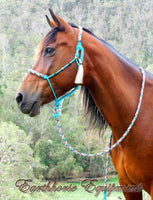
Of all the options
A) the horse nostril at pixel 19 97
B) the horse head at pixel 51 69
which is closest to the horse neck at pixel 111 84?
the horse head at pixel 51 69

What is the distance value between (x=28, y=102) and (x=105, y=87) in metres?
0.64

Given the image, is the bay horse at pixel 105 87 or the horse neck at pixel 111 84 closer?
the bay horse at pixel 105 87

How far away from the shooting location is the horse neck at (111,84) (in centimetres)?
211

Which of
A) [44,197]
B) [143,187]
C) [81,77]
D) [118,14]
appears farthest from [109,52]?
[118,14]

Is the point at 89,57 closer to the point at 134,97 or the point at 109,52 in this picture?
the point at 109,52

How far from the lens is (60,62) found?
2008mm

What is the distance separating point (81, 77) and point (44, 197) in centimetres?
1184

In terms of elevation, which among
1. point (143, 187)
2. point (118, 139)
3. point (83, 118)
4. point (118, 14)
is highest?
point (118, 14)

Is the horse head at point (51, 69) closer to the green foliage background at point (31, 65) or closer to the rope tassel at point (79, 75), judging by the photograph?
the rope tassel at point (79, 75)

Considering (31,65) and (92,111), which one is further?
(31,65)

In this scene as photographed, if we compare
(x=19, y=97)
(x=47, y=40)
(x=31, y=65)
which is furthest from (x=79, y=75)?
(x=31, y=65)

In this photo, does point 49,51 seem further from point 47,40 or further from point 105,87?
point 105,87

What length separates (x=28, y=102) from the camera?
6.36 feet

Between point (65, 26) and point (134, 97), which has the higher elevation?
point (65, 26)
